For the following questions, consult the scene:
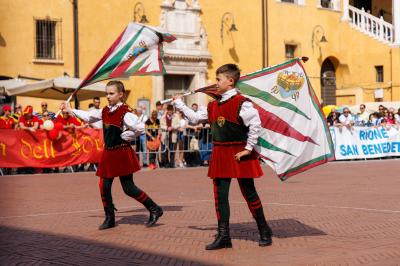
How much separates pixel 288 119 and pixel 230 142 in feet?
4.00

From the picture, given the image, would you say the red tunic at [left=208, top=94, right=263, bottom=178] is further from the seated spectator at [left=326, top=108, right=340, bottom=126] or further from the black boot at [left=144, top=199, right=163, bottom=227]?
the seated spectator at [left=326, top=108, right=340, bottom=126]

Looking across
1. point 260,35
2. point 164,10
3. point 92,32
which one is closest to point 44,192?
point 92,32

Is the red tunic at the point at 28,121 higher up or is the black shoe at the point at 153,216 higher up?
the red tunic at the point at 28,121

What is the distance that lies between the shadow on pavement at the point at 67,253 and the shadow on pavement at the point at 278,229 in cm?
157

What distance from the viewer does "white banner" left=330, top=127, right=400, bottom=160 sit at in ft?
87.9

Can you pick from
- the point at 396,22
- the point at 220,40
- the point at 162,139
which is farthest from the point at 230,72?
the point at 396,22

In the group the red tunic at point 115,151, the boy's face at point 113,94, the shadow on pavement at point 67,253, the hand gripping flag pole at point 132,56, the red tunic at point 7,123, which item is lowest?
the shadow on pavement at point 67,253

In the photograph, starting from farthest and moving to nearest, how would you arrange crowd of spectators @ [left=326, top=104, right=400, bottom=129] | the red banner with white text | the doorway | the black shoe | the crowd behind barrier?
the doorway, crowd of spectators @ [left=326, top=104, right=400, bottom=129], the crowd behind barrier, the red banner with white text, the black shoe

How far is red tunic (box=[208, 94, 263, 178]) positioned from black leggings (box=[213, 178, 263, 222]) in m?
0.12

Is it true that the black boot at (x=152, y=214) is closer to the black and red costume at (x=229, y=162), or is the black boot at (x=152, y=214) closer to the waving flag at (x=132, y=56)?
the waving flag at (x=132, y=56)

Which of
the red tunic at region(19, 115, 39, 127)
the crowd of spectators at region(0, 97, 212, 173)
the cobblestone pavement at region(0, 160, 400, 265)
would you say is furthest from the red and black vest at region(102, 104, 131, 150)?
the crowd of spectators at region(0, 97, 212, 173)

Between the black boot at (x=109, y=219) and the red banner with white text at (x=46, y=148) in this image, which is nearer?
the black boot at (x=109, y=219)

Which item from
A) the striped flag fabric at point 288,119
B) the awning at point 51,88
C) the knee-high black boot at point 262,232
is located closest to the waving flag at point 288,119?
the striped flag fabric at point 288,119

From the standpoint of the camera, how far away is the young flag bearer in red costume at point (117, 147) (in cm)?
991
